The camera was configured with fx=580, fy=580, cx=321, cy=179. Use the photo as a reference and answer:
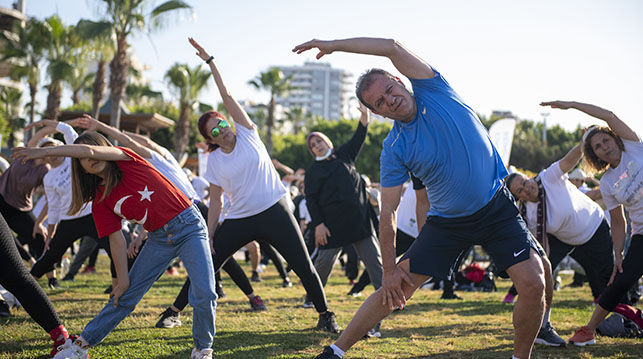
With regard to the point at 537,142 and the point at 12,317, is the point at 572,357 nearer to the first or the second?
the point at 12,317

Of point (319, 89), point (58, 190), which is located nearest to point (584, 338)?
point (58, 190)

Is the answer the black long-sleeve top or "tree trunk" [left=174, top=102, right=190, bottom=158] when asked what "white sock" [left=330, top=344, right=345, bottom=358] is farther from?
"tree trunk" [left=174, top=102, right=190, bottom=158]

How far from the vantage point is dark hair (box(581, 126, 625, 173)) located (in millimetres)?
5117

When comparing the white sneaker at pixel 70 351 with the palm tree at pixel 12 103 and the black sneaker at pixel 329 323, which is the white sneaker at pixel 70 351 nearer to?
the black sneaker at pixel 329 323

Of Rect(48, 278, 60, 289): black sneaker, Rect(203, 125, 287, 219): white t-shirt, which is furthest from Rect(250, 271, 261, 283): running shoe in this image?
Rect(203, 125, 287, 219): white t-shirt

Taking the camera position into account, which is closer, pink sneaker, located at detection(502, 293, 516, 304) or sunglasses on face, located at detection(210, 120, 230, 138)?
sunglasses on face, located at detection(210, 120, 230, 138)

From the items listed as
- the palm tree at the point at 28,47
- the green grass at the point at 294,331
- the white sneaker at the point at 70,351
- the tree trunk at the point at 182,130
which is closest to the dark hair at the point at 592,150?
the green grass at the point at 294,331

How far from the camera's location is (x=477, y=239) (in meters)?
3.74

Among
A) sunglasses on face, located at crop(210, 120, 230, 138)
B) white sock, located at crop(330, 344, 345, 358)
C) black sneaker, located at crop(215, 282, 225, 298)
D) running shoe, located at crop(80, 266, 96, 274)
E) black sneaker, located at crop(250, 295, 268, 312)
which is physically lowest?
running shoe, located at crop(80, 266, 96, 274)

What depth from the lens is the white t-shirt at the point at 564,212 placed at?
588 cm

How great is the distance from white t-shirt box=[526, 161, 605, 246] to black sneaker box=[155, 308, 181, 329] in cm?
382

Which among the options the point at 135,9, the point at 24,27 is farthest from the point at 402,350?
the point at 24,27

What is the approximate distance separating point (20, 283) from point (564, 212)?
493 cm

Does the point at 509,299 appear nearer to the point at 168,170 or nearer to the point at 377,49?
the point at 168,170
